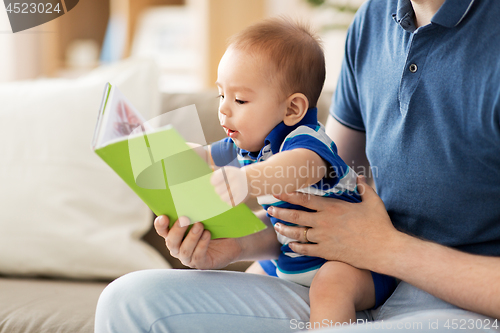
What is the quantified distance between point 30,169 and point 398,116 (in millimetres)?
919

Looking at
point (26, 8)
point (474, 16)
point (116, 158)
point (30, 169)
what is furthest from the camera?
point (26, 8)

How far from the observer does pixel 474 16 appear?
738 millimetres

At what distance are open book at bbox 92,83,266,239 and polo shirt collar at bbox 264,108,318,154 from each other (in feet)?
0.52

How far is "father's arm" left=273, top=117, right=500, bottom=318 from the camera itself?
2.29ft

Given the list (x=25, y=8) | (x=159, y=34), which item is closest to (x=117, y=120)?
(x=25, y=8)

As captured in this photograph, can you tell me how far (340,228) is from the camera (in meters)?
0.82

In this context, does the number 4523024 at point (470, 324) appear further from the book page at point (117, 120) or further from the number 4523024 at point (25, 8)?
the number 4523024 at point (25, 8)

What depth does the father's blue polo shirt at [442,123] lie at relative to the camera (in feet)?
2.39

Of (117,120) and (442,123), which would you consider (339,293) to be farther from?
(117,120)

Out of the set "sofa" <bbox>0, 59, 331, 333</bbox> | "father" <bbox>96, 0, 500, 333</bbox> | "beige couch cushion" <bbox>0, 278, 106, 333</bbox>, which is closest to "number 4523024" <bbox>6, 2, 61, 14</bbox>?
"sofa" <bbox>0, 59, 331, 333</bbox>

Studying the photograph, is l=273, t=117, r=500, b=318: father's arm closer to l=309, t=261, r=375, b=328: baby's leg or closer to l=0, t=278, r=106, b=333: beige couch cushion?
l=309, t=261, r=375, b=328: baby's leg

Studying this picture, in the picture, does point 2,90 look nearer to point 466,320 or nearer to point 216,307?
point 216,307

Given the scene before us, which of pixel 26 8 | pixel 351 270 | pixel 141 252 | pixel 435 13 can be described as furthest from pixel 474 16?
pixel 26 8

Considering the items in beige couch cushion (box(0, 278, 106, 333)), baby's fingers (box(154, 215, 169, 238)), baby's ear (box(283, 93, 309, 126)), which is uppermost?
baby's ear (box(283, 93, 309, 126))
